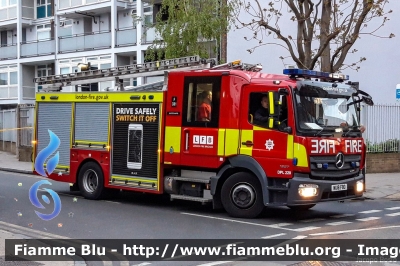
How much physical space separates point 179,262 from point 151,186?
4967mm

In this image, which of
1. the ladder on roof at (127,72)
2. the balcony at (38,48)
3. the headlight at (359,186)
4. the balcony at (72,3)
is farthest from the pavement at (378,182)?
the balcony at (38,48)

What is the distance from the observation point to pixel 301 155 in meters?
10.8

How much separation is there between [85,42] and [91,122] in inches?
850

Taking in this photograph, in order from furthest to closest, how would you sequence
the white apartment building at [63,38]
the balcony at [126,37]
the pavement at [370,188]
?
the white apartment building at [63,38], the balcony at [126,37], the pavement at [370,188]

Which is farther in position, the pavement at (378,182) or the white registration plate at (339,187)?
the pavement at (378,182)

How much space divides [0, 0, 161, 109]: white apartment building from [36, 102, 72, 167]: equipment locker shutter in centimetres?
1287

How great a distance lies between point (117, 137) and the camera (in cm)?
1358

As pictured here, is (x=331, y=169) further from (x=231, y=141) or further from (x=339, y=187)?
(x=231, y=141)

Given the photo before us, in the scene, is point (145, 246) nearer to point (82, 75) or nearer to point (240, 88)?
Answer: point (240, 88)

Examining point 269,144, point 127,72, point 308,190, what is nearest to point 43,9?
point 127,72

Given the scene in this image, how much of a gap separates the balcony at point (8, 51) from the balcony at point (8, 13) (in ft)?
6.27

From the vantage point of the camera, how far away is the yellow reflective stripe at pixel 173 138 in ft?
40.5

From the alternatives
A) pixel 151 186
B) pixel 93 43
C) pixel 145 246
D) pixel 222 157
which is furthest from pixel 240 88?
pixel 93 43

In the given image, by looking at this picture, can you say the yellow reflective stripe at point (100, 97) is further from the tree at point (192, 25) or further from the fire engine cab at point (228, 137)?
the tree at point (192, 25)
